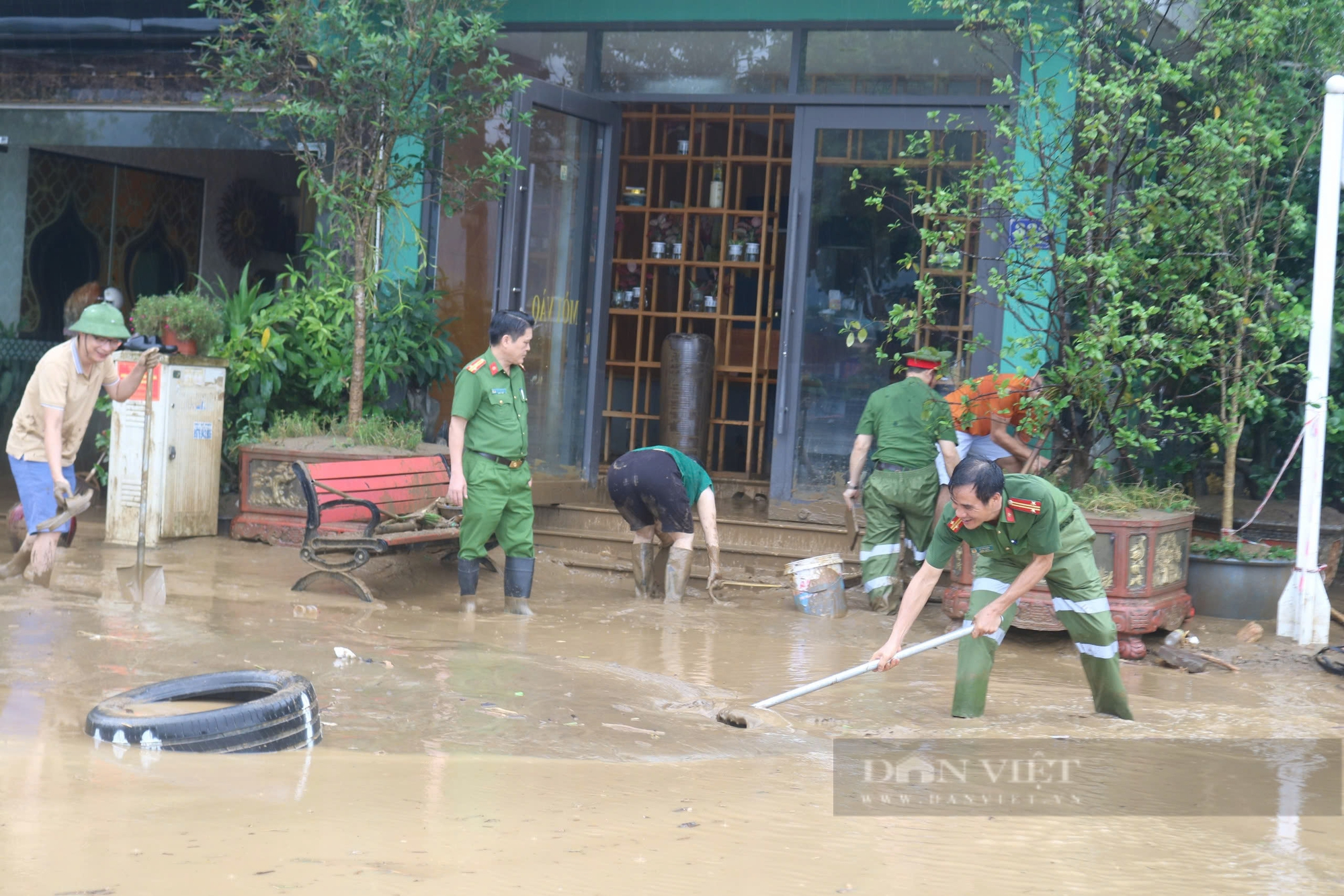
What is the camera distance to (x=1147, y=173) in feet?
27.0

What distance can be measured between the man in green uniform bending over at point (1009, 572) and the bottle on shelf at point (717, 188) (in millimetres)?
6764

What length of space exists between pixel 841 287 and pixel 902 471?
2.28 metres

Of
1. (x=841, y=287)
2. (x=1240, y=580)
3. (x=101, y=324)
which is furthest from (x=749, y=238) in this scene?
(x=101, y=324)

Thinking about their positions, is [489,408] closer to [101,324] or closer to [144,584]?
[101,324]

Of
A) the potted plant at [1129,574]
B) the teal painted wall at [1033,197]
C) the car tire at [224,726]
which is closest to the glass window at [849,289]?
the teal painted wall at [1033,197]

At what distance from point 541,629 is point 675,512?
1.32m

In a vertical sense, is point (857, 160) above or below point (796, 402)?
above

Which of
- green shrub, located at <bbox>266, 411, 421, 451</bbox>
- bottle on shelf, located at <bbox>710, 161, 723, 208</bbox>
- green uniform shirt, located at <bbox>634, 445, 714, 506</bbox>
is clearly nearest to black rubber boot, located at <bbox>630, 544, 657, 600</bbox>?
green uniform shirt, located at <bbox>634, 445, 714, 506</bbox>

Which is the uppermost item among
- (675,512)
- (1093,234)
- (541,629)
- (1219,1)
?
(1219,1)

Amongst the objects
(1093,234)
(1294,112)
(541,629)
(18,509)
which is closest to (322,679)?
(541,629)

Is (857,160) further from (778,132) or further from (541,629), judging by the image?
(541,629)

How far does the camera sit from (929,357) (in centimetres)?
852

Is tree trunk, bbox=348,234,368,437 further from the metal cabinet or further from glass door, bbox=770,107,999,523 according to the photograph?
glass door, bbox=770,107,999,523

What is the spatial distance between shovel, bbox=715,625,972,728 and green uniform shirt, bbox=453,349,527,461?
2568 mm
